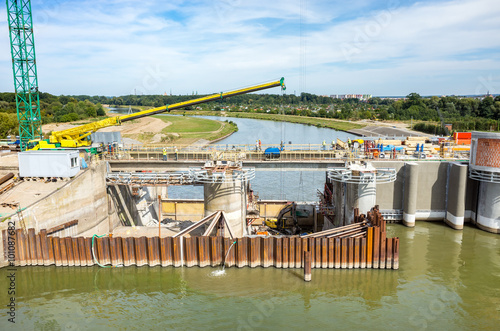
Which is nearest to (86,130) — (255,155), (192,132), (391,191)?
(255,155)

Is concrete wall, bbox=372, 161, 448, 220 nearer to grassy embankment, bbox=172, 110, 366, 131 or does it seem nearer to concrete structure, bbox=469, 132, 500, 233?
concrete structure, bbox=469, 132, 500, 233

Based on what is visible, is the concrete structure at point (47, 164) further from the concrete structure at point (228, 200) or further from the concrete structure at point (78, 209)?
the concrete structure at point (228, 200)

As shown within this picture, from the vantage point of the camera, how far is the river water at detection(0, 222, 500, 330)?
19.4 meters

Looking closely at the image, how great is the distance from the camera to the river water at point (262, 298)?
19375mm

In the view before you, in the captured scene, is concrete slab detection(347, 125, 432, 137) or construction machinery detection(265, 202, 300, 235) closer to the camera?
construction machinery detection(265, 202, 300, 235)

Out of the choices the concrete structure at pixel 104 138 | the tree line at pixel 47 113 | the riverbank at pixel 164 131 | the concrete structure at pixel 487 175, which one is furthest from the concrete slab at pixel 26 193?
the riverbank at pixel 164 131

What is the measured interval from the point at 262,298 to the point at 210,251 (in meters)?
5.01

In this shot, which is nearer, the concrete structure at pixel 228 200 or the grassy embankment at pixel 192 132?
the concrete structure at pixel 228 200

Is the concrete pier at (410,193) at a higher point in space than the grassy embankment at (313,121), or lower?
lower

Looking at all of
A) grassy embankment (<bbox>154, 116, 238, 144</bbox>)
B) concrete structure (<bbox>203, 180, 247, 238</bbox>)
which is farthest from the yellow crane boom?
grassy embankment (<bbox>154, 116, 238, 144</bbox>)

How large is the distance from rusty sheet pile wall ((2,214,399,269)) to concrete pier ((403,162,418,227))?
9708 millimetres

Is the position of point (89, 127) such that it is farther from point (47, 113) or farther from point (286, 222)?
point (47, 113)

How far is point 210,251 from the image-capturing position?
80.2ft

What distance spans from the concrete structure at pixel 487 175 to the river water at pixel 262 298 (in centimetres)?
566
